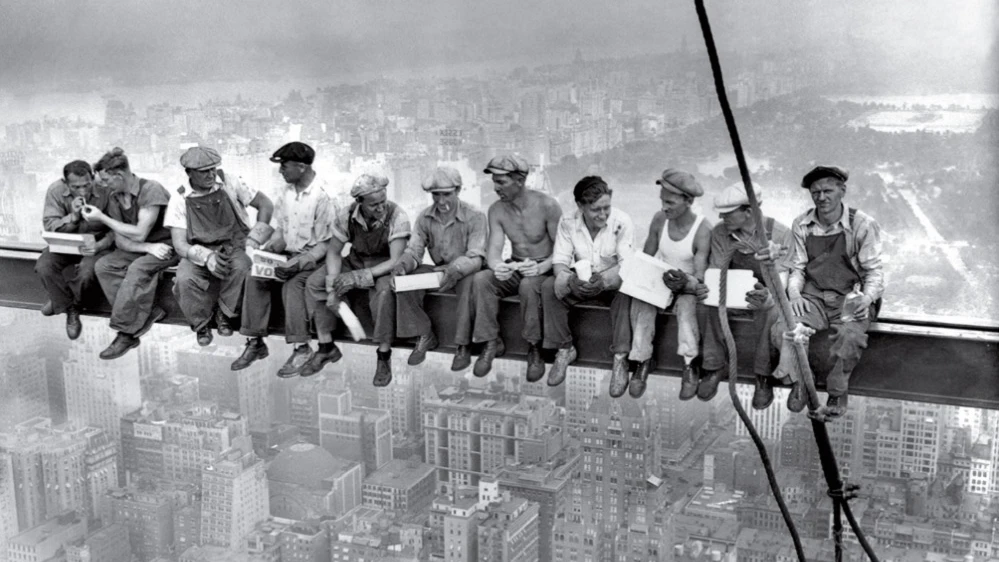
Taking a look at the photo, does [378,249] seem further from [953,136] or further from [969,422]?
[969,422]

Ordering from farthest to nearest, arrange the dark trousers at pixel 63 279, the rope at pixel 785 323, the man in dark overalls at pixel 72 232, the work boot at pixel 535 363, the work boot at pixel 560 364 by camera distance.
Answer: the dark trousers at pixel 63 279, the man in dark overalls at pixel 72 232, the work boot at pixel 535 363, the work boot at pixel 560 364, the rope at pixel 785 323

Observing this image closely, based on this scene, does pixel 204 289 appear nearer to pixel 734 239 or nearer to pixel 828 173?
pixel 734 239

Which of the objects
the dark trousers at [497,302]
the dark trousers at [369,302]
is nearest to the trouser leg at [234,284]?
the dark trousers at [369,302]

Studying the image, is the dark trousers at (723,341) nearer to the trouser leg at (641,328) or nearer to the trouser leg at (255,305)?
the trouser leg at (641,328)

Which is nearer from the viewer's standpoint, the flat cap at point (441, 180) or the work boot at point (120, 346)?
the flat cap at point (441, 180)

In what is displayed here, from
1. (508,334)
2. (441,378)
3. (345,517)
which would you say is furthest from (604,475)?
(508,334)

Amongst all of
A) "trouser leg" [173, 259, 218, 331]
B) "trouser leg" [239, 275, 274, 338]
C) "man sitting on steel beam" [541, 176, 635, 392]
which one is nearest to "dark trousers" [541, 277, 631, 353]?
"man sitting on steel beam" [541, 176, 635, 392]
